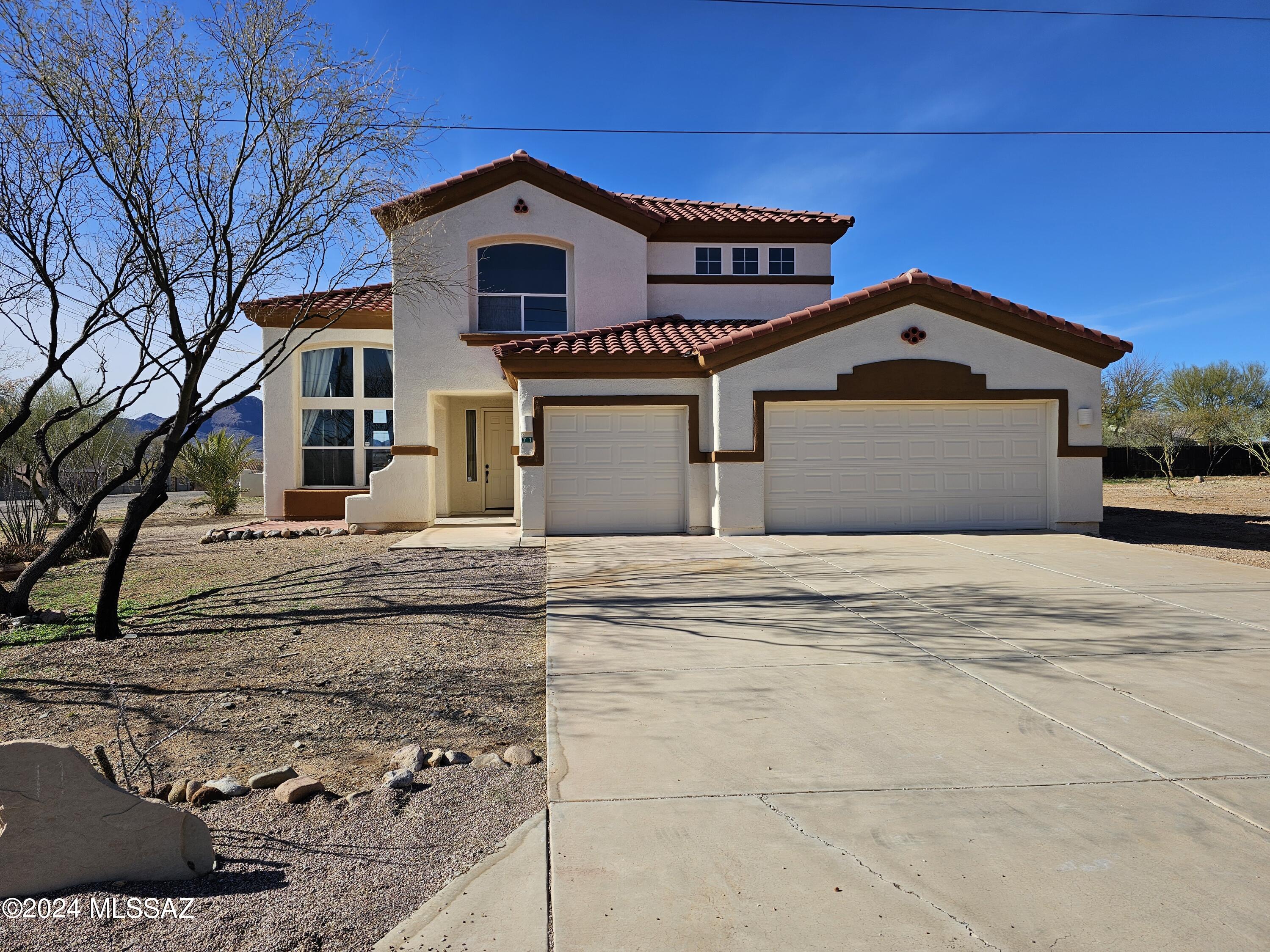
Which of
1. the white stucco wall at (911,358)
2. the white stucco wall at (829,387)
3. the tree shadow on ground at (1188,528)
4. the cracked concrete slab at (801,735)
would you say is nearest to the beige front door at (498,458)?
the white stucco wall at (829,387)

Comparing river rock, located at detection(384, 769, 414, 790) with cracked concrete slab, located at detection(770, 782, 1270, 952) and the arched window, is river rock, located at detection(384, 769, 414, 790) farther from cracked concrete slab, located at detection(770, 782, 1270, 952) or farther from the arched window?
the arched window

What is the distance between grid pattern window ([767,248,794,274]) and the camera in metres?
18.3

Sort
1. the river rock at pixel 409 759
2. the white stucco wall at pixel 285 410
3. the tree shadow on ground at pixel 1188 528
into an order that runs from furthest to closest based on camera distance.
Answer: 1. the white stucco wall at pixel 285 410
2. the tree shadow on ground at pixel 1188 528
3. the river rock at pixel 409 759

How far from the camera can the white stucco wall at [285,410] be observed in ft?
58.5

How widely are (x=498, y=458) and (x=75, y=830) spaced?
1611cm

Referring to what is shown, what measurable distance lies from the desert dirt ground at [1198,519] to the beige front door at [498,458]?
481 inches

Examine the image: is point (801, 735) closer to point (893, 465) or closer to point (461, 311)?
point (893, 465)

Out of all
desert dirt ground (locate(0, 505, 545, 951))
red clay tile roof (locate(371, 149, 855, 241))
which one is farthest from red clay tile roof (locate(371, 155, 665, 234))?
desert dirt ground (locate(0, 505, 545, 951))

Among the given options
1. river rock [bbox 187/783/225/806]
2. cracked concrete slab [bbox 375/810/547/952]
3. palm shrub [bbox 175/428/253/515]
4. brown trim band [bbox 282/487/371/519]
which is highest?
palm shrub [bbox 175/428/253/515]

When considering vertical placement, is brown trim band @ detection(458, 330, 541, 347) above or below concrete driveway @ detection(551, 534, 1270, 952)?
above

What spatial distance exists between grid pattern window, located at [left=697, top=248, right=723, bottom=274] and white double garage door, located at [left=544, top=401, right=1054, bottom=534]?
4.77 metres

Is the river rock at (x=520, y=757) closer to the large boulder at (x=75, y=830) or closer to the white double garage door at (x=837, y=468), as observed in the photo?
the large boulder at (x=75, y=830)

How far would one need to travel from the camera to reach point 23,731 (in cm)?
479

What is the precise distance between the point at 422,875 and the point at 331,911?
34cm
